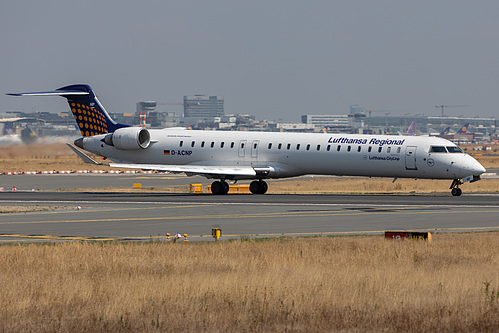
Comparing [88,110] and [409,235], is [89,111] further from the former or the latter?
[409,235]

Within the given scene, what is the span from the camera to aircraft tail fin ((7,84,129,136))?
2035 inches

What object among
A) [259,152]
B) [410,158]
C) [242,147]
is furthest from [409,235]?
[242,147]

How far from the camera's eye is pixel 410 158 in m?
43.5

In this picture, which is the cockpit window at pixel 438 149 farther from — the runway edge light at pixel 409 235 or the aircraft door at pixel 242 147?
the runway edge light at pixel 409 235

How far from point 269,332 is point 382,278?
525 centimetres

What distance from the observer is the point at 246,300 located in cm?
1412

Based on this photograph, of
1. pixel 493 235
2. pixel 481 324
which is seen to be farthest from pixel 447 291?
pixel 493 235

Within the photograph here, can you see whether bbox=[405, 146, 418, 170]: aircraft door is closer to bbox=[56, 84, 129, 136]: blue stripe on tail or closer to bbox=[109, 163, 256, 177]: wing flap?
bbox=[109, 163, 256, 177]: wing flap

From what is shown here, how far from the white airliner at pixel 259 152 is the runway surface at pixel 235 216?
1653 millimetres

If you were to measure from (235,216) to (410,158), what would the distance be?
45.5ft

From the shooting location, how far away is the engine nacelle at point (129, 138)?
163 feet

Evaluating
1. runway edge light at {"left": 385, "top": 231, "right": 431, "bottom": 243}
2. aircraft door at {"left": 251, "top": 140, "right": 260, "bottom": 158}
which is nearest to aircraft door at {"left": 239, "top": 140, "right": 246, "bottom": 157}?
aircraft door at {"left": 251, "top": 140, "right": 260, "bottom": 158}

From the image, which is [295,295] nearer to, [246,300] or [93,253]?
[246,300]

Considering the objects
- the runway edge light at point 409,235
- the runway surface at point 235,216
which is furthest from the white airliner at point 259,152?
the runway edge light at point 409,235
